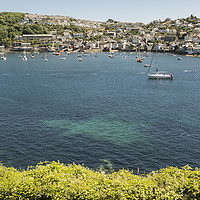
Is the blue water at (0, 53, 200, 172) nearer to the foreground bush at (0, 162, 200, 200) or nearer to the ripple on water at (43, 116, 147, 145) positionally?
the ripple on water at (43, 116, 147, 145)

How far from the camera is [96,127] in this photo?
173 ft

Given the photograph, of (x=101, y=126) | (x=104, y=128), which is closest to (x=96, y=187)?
(x=104, y=128)

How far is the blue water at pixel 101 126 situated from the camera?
40344 millimetres

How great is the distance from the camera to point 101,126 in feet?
175

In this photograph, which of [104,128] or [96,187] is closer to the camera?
[96,187]

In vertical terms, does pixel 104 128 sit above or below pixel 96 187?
below

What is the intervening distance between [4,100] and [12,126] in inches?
1050

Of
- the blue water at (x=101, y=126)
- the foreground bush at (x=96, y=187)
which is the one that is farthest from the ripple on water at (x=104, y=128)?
the foreground bush at (x=96, y=187)

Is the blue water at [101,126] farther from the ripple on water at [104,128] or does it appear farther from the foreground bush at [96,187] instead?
the foreground bush at [96,187]

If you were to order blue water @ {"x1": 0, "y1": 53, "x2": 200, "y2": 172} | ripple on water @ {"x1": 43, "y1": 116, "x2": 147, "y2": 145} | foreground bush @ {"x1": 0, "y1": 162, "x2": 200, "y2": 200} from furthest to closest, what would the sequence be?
ripple on water @ {"x1": 43, "y1": 116, "x2": 147, "y2": 145}
blue water @ {"x1": 0, "y1": 53, "x2": 200, "y2": 172}
foreground bush @ {"x1": 0, "y1": 162, "x2": 200, "y2": 200}

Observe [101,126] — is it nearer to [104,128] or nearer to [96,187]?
[104,128]

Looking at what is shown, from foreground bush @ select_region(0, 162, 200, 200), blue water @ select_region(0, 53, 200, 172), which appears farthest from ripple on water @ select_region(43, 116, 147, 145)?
foreground bush @ select_region(0, 162, 200, 200)

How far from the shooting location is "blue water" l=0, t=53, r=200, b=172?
40.3 metres

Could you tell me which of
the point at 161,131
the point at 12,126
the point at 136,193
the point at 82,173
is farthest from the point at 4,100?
the point at 136,193
